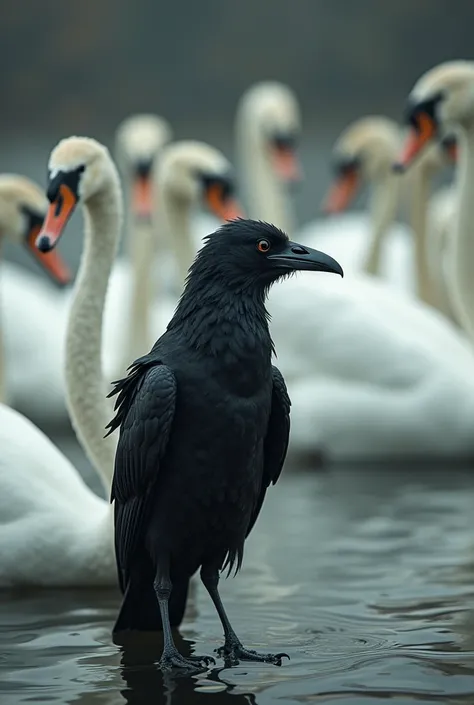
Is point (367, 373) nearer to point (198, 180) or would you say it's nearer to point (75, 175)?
point (198, 180)

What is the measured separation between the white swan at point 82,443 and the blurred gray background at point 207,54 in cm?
1237

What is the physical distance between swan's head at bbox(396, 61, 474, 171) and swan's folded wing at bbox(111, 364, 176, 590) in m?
4.10

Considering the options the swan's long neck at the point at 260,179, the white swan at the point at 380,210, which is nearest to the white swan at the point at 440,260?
the white swan at the point at 380,210

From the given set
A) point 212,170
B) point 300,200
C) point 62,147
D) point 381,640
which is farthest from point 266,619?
point 300,200

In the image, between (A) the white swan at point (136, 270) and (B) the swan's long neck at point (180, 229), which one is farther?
(A) the white swan at point (136, 270)

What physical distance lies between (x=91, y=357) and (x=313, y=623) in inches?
49.4

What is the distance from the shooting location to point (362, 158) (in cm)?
1170

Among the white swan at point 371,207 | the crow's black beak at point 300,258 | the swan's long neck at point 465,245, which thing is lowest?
the crow's black beak at point 300,258

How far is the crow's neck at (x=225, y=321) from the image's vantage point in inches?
188

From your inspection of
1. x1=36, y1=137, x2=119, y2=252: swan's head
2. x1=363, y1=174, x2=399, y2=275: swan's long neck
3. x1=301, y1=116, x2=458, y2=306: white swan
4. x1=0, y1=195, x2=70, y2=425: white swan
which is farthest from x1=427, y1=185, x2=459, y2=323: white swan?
x1=36, y1=137, x2=119, y2=252: swan's head

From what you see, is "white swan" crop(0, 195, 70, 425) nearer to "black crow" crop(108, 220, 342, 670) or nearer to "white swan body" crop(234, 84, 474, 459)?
"white swan body" crop(234, 84, 474, 459)

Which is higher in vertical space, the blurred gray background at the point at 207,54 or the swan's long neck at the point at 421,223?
the blurred gray background at the point at 207,54

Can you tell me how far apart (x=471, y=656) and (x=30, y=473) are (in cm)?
175

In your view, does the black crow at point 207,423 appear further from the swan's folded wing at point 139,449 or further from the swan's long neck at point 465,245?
the swan's long neck at point 465,245
